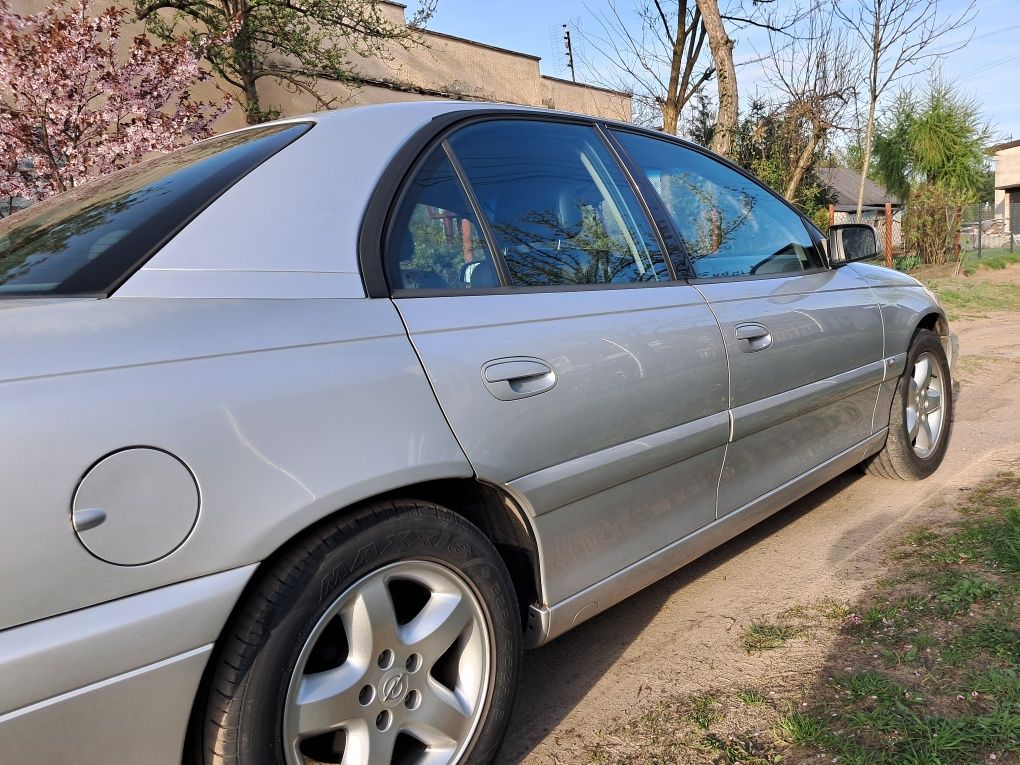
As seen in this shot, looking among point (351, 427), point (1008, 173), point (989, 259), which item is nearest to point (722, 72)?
point (351, 427)

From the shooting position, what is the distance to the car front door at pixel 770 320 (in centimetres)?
267

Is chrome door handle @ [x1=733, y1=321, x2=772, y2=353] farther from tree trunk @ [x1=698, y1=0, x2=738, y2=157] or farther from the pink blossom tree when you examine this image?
tree trunk @ [x1=698, y1=0, x2=738, y2=157]

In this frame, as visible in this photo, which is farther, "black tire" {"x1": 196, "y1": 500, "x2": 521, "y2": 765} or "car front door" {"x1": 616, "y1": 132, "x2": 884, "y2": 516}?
"car front door" {"x1": 616, "y1": 132, "x2": 884, "y2": 516}

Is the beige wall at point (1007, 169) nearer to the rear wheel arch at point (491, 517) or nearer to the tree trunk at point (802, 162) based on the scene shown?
the tree trunk at point (802, 162)

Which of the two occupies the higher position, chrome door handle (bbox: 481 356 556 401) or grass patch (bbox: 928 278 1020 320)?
chrome door handle (bbox: 481 356 556 401)

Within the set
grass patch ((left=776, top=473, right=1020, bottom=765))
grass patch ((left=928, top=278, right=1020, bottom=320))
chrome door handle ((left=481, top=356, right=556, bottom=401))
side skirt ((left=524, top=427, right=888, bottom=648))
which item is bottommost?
grass patch ((left=776, top=473, right=1020, bottom=765))

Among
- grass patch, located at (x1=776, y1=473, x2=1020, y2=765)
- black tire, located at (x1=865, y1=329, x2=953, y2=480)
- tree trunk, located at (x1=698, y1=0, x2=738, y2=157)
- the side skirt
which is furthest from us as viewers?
tree trunk, located at (x1=698, y1=0, x2=738, y2=157)

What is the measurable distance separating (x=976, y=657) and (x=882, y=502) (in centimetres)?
156

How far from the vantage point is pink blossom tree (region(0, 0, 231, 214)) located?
19.2ft

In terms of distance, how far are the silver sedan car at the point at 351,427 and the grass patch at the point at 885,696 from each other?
1.24ft

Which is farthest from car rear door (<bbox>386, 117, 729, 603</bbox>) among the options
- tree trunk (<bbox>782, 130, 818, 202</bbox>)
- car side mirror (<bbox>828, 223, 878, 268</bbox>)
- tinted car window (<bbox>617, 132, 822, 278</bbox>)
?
tree trunk (<bbox>782, 130, 818, 202</bbox>)

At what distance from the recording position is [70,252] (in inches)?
66.7

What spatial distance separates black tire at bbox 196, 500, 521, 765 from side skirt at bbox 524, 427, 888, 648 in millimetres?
403

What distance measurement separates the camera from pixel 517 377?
1.90 m
